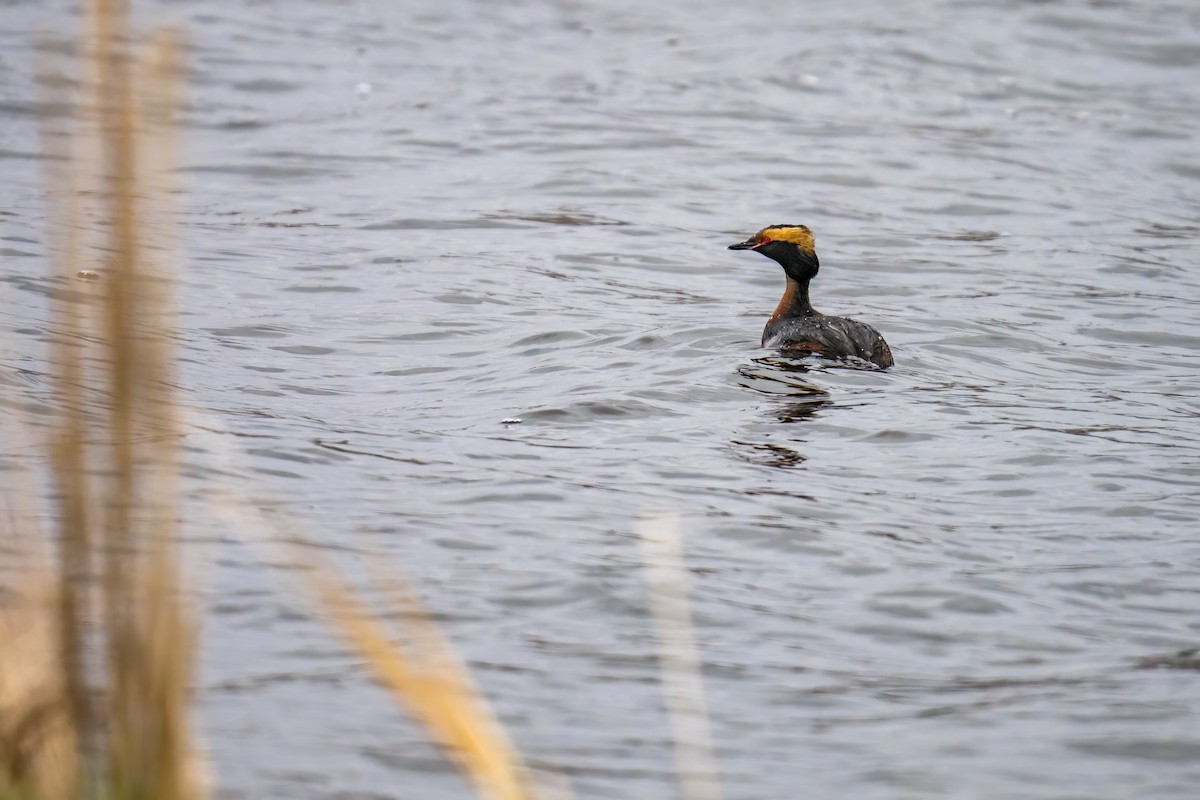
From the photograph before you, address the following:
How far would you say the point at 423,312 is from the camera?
1166 cm

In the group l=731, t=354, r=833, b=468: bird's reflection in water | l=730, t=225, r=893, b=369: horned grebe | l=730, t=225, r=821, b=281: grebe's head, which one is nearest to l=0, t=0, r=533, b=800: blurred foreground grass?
l=731, t=354, r=833, b=468: bird's reflection in water

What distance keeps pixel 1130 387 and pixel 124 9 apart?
28.3 feet

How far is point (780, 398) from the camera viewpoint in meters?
9.31

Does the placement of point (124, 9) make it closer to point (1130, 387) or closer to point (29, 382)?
point (29, 382)

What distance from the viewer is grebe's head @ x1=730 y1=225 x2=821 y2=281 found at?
10.9 metres

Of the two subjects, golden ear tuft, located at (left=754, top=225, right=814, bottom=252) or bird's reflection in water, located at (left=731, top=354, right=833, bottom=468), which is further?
golden ear tuft, located at (left=754, top=225, right=814, bottom=252)

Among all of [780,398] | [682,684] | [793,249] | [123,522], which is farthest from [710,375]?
[123,522]

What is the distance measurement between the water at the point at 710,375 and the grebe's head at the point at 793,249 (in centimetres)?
62

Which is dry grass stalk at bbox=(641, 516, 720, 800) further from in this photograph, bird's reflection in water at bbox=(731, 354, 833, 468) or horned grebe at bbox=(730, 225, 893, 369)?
horned grebe at bbox=(730, 225, 893, 369)

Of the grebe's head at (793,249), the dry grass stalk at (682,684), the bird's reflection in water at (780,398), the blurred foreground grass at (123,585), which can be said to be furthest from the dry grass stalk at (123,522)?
the grebe's head at (793,249)

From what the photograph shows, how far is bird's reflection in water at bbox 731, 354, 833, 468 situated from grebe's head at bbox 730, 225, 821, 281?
34.9 inches

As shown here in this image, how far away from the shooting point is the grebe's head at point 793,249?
35.9 ft

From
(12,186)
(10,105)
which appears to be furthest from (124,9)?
(10,105)

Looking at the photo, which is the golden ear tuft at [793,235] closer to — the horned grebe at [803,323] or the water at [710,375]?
the horned grebe at [803,323]
